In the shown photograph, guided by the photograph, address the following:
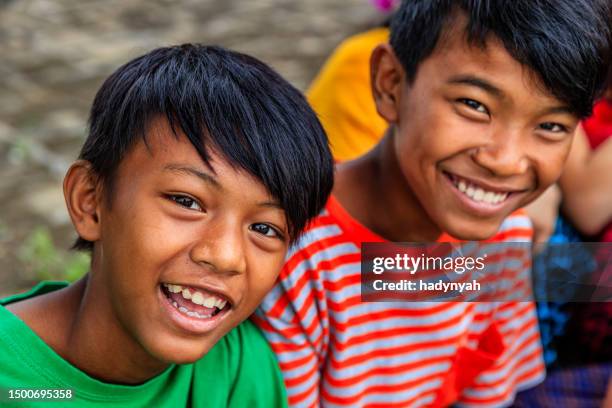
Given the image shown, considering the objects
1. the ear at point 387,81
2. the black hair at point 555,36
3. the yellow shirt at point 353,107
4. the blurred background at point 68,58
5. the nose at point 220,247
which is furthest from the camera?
the blurred background at point 68,58

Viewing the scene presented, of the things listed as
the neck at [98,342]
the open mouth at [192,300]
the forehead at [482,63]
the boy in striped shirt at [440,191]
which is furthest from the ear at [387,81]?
the neck at [98,342]

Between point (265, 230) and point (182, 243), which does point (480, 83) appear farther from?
point (182, 243)

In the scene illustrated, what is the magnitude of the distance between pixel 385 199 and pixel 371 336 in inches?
12.3

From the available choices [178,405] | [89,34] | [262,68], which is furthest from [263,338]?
[89,34]

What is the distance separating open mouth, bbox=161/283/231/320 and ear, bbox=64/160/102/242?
0.19 metres

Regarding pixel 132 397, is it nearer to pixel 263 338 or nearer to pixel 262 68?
pixel 263 338

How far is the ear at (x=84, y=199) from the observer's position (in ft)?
5.16

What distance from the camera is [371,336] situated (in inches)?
76.0

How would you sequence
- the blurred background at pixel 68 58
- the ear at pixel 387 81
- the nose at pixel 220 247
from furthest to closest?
1. the blurred background at pixel 68 58
2. the ear at pixel 387 81
3. the nose at pixel 220 247

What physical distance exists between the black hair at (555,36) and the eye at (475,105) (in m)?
0.11

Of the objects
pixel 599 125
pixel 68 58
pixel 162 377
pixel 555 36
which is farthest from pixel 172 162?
pixel 68 58

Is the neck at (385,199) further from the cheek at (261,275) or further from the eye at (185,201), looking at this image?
the eye at (185,201)

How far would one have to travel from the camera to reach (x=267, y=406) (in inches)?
69.6

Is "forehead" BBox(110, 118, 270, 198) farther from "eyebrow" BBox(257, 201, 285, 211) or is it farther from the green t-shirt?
the green t-shirt
